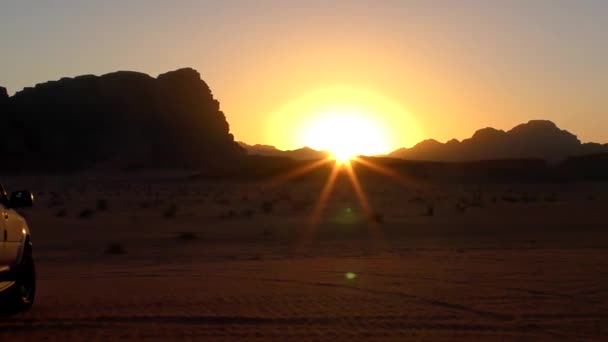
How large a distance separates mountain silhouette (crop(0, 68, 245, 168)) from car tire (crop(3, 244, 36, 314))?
130 m

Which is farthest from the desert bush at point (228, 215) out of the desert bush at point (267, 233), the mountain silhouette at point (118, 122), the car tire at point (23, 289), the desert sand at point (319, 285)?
the mountain silhouette at point (118, 122)

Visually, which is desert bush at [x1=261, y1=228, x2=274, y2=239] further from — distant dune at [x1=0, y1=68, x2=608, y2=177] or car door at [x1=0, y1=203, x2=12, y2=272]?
distant dune at [x1=0, y1=68, x2=608, y2=177]

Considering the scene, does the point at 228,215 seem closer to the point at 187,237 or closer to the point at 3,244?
the point at 187,237

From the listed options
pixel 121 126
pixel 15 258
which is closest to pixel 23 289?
pixel 15 258

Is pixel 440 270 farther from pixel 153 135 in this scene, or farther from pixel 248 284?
pixel 153 135

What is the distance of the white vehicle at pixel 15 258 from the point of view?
458 inches

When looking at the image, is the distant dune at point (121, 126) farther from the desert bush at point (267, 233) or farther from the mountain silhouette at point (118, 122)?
the desert bush at point (267, 233)

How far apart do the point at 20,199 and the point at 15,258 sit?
784mm

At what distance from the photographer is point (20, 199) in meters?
12.2

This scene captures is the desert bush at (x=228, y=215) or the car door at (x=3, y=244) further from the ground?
the desert bush at (x=228, y=215)

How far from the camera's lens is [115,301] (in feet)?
44.4

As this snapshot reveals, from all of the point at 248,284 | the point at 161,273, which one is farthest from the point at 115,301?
the point at 161,273

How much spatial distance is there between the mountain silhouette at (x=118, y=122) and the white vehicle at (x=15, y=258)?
426ft

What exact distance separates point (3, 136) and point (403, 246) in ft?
412
